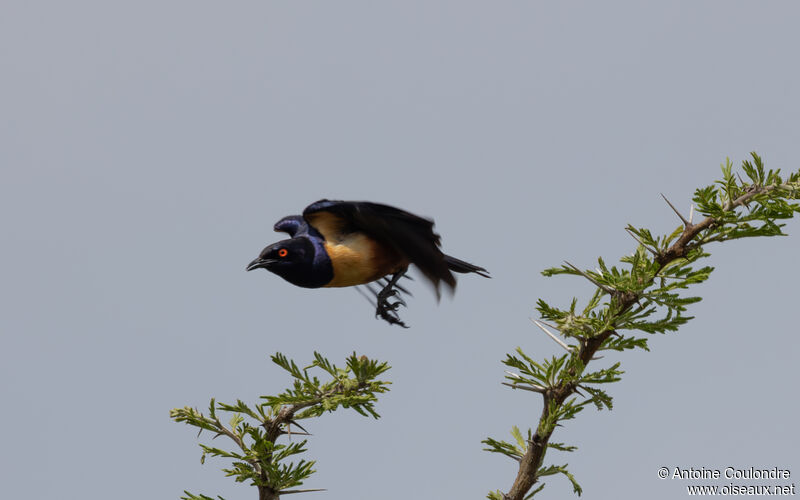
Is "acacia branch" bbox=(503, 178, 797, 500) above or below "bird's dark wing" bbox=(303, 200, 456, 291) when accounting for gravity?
below

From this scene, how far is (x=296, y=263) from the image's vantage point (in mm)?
8141

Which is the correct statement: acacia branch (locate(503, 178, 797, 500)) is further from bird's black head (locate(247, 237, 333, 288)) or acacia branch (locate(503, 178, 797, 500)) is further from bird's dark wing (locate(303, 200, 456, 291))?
bird's black head (locate(247, 237, 333, 288))

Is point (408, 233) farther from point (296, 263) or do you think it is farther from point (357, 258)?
point (296, 263)

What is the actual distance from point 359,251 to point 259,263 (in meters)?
1.02

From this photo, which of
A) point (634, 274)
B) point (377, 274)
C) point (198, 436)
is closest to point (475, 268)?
point (377, 274)

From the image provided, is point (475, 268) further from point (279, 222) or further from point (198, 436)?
point (198, 436)

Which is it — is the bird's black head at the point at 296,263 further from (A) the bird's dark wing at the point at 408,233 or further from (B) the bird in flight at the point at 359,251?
(A) the bird's dark wing at the point at 408,233

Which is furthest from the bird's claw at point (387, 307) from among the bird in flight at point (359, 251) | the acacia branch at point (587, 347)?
the acacia branch at point (587, 347)

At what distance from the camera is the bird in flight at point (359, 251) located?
780 centimetres

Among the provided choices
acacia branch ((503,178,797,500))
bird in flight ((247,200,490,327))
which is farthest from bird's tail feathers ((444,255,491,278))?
acacia branch ((503,178,797,500))

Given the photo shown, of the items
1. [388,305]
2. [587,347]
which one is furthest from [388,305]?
[587,347]

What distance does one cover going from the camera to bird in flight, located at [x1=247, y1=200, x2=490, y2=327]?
7.80m

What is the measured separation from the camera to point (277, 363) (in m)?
6.79

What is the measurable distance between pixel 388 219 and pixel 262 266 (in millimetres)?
1435
